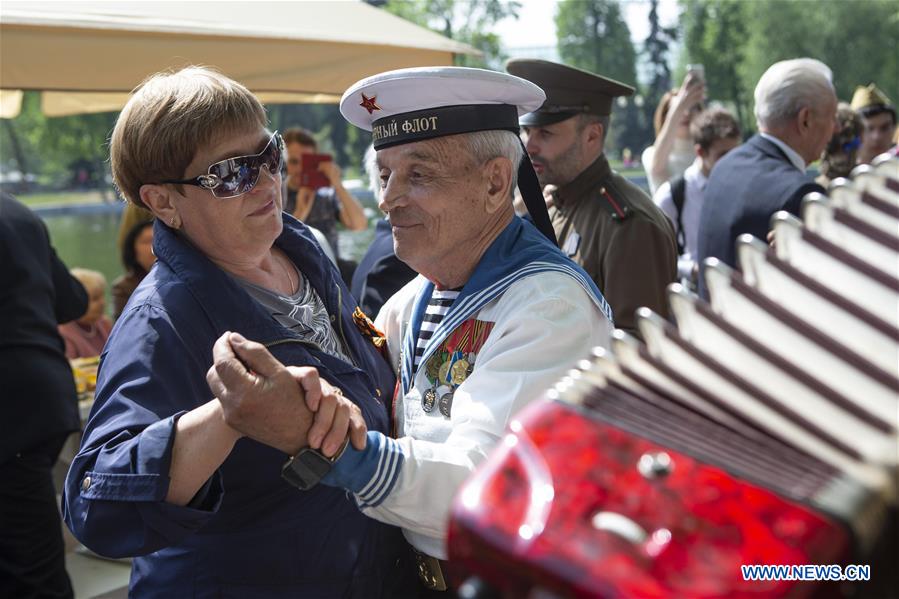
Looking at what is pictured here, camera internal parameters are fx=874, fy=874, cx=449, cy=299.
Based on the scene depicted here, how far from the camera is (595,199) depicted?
12.7 ft

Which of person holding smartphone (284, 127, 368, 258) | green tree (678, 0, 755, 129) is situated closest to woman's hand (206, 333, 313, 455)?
person holding smartphone (284, 127, 368, 258)

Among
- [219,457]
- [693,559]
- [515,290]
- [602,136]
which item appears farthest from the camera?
[602,136]

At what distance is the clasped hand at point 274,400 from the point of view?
56.7 inches

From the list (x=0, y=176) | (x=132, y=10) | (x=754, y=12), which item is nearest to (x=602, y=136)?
(x=132, y=10)

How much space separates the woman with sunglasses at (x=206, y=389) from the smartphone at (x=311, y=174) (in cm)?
437

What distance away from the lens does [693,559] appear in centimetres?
71

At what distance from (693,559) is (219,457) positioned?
1.08 m

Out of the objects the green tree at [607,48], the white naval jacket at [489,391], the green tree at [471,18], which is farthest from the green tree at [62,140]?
the white naval jacket at [489,391]

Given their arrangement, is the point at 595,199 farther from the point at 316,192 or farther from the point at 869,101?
the point at 869,101

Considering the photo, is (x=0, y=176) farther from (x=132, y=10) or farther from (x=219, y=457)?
(x=219, y=457)

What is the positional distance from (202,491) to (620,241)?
2.40m

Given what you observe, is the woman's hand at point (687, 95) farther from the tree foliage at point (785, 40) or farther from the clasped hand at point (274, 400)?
the tree foliage at point (785, 40)

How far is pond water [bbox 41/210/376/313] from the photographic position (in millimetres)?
8773

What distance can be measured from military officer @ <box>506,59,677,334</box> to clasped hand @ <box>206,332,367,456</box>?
2277 millimetres
